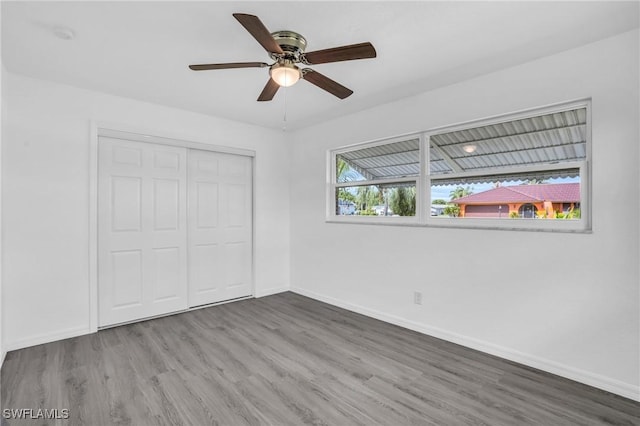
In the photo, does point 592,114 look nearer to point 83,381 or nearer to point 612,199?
point 612,199

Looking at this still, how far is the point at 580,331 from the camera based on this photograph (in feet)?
7.64

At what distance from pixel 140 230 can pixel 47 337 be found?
1.26m

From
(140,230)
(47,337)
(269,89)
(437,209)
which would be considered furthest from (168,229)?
(437,209)

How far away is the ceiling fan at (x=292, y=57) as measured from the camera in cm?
177

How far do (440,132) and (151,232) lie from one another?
3.37 meters

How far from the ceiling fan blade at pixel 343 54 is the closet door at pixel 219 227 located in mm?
2587

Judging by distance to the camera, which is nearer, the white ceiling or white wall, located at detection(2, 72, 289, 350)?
the white ceiling

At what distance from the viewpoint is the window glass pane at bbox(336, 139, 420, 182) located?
3508 millimetres

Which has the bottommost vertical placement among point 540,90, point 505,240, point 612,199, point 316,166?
point 505,240

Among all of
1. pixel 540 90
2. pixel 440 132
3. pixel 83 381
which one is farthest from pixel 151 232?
pixel 540 90

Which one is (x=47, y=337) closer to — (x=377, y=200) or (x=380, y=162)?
(x=377, y=200)

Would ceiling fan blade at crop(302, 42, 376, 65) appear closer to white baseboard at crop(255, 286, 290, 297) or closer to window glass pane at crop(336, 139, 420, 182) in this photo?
window glass pane at crop(336, 139, 420, 182)

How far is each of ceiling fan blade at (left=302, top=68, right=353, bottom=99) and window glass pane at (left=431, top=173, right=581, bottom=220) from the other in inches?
58.7

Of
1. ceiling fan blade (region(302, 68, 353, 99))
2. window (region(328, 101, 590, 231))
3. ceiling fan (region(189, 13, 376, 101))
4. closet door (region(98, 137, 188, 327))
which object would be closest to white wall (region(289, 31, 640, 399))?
window (region(328, 101, 590, 231))
